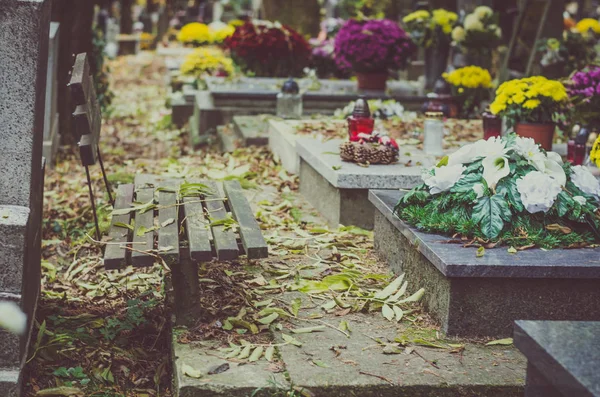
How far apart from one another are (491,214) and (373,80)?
6375mm

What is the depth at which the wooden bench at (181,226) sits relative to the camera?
3.86 metres

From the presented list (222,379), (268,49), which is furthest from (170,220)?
(268,49)

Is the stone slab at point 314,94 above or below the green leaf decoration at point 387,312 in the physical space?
above

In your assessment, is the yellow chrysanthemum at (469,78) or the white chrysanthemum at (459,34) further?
the white chrysanthemum at (459,34)

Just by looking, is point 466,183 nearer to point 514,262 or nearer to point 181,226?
point 514,262

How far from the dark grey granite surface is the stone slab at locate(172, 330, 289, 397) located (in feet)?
3.11

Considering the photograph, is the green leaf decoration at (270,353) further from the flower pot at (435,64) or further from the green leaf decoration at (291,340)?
the flower pot at (435,64)

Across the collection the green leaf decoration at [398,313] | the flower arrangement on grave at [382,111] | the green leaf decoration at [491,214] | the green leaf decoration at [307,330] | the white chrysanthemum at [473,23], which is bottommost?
the green leaf decoration at [307,330]

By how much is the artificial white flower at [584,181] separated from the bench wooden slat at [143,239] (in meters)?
2.22

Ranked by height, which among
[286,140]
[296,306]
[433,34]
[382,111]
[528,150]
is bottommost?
[296,306]

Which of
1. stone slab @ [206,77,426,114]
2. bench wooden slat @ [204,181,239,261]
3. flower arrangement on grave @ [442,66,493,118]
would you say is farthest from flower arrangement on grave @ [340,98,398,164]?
stone slab @ [206,77,426,114]

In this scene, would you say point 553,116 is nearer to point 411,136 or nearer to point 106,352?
point 411,136

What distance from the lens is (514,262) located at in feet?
13.4

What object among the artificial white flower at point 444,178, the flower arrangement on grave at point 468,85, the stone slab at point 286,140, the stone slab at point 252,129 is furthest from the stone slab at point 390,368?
the flower arrangement on grave at point 468,85
